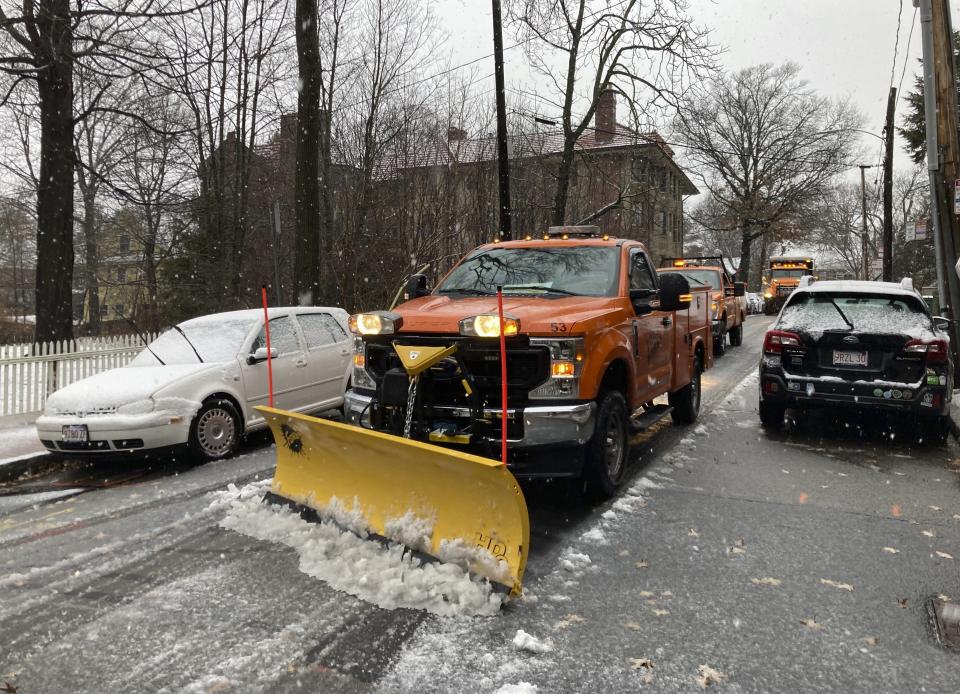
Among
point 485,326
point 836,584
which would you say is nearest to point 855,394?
point 836,584

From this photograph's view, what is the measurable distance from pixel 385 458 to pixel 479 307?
1.56 m

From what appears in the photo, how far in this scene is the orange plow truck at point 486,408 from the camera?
4066mm

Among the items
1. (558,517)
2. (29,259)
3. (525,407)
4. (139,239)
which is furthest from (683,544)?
(29,259)

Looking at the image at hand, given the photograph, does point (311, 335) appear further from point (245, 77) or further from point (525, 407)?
point (245, 77)

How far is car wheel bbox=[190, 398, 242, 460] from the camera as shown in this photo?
23.9 feet

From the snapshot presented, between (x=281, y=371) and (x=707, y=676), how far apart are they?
630 centimetres

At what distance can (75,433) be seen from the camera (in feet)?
22.5

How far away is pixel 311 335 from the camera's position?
29.7 feet

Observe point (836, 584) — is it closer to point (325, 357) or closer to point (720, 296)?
point (325, 357)

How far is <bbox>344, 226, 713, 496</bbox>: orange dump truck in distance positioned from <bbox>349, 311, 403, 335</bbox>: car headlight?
0.04 feet

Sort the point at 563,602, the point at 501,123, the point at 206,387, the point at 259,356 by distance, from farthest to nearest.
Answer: the point at 501,123, the point at 259,356, the point at 206,387, the point at 563,602

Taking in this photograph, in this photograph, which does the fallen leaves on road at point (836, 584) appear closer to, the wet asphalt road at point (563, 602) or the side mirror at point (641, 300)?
the wet asphalt road at point (563, 602)

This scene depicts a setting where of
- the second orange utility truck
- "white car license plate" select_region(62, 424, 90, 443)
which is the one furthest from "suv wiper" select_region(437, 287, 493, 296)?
the second orange utility truck

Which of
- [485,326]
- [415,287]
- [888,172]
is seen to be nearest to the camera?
[485,326]
